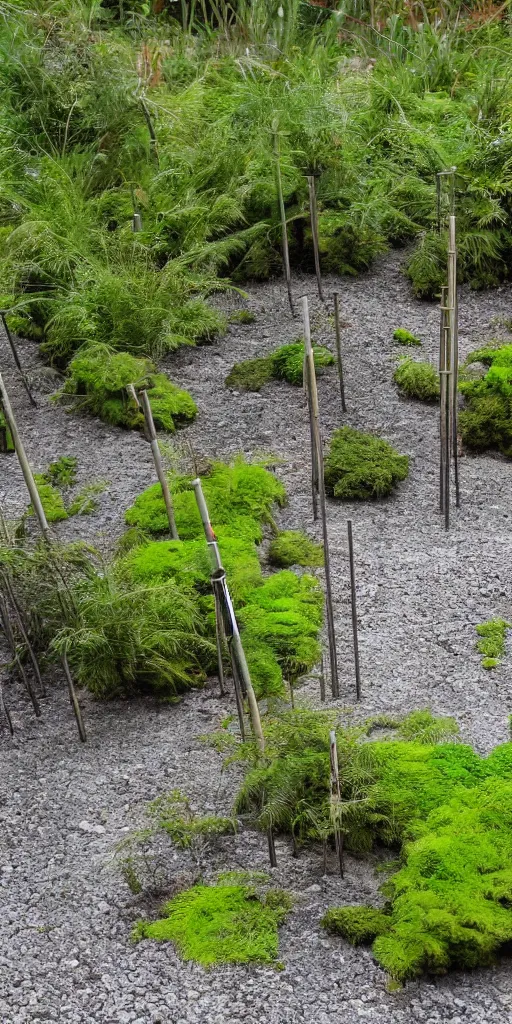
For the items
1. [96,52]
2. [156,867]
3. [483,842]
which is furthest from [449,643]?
[96,52]

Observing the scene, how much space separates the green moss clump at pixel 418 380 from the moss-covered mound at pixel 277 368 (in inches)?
18.6

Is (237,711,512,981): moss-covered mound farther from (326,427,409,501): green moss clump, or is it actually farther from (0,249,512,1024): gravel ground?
(326,427,409,501): green moss clump

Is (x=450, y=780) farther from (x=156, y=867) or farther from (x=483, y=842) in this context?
(x=156, y=867)

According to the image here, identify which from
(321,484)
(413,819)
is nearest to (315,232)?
(321,484)

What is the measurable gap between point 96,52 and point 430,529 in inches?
201

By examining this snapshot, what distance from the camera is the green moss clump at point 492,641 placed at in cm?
437

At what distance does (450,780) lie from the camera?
360cm

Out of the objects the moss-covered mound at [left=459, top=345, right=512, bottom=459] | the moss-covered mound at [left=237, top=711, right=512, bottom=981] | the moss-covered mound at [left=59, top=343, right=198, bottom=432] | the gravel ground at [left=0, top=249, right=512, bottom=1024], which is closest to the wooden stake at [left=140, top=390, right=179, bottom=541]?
the gravel ground at [left=0, top=249, right=512, bottom=1024]

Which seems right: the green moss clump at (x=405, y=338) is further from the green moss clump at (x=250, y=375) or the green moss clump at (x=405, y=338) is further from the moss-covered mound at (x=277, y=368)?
the green moss clump at (x=250, y=375)

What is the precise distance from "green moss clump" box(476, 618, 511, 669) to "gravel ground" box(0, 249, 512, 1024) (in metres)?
0.05

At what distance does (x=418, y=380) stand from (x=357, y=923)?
154 inches

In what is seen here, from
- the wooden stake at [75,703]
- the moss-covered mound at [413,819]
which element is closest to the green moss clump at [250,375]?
the wooden stake at [75,703]

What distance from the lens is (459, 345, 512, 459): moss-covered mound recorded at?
5.93 meters

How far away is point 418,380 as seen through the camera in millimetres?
6344
